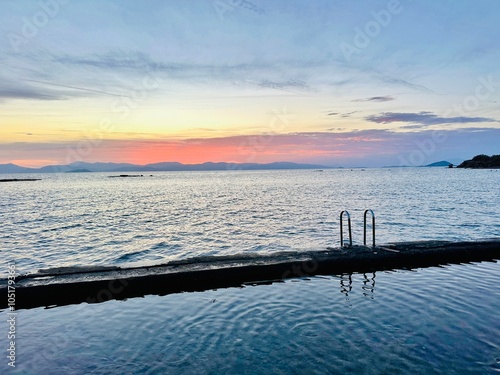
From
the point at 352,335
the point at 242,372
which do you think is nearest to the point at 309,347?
the point at 352,335

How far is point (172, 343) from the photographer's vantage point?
7.50 metres

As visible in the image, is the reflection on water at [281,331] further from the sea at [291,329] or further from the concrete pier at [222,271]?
the concrete pier at [222,271]

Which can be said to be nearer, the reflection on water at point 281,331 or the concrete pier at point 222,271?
the reflection on water at point 281,331

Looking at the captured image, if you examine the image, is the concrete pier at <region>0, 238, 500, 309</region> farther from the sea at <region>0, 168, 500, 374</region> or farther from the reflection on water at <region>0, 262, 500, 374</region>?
the reflection on water at <region>0, 262, 500, 374</region>

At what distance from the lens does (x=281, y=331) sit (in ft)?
26.0

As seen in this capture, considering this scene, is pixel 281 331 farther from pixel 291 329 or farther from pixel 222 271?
pixel 222 271

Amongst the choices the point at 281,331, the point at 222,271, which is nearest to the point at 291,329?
the point at 281,331

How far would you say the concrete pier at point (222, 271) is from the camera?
9820 millimetres

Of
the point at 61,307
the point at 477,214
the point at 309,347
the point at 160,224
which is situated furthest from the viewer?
the point at 477,214

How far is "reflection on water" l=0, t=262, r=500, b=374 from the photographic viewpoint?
21.5 feet

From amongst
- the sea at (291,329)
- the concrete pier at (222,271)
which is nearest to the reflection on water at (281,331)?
the sea at (291,329)

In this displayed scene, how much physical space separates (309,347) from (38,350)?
5.73 metres

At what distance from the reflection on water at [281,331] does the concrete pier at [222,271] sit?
49 cm

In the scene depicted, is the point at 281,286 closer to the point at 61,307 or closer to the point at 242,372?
the point at 242,372
